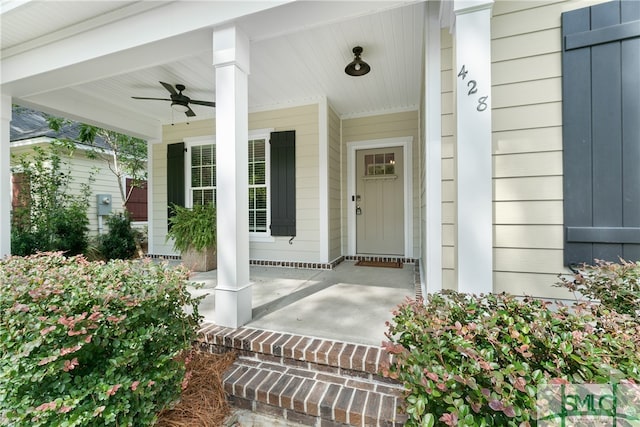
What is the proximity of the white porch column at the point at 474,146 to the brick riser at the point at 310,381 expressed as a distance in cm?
76

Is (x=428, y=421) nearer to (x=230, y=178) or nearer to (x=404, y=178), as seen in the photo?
(x=230, y=178)

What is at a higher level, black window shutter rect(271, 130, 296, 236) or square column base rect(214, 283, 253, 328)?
black window shutter rect(271, 130, 296, 236)

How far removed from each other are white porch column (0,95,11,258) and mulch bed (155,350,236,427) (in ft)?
10.8

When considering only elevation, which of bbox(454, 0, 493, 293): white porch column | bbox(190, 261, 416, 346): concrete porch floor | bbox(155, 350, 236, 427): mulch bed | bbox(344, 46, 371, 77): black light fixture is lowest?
bbox(155, 350, 236, 427): mulch bed

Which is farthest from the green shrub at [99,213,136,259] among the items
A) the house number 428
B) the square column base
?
the house number 428

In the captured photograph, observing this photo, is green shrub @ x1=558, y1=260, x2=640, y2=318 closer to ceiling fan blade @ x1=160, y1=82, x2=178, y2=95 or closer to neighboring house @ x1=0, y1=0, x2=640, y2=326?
neighboring house @ x1=0, y1=0, x2=640, y2=326

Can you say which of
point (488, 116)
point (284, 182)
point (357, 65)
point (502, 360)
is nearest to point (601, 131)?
point (488, 116)

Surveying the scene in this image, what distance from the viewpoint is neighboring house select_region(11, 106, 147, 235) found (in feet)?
20.4

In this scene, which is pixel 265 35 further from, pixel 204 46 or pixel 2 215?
pixel 2 215

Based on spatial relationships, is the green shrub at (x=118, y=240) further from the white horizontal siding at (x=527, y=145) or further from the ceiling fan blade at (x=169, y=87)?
the white horizontal siding at (x=527, y=145)

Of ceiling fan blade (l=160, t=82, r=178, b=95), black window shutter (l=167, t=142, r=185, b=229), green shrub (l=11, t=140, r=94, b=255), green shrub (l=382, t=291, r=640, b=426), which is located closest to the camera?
green shrub (l=382, t=291, r=640, b=426)

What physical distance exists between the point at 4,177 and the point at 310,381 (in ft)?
14.4

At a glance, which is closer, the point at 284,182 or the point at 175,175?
the point at 284,182

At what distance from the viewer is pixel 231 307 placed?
2180 mm
